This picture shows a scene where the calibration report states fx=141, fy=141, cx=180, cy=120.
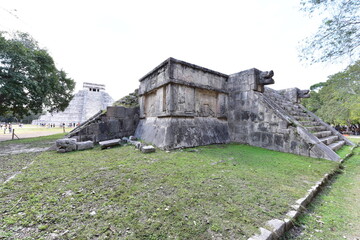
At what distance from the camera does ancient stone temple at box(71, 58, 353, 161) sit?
199 inches

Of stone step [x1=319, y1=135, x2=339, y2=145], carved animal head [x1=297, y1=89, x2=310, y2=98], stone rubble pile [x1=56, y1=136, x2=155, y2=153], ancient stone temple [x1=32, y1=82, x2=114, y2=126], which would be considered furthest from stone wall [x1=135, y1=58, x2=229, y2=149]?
ancient stone temple [x1=32, y1=82, x2=114, y2=126]

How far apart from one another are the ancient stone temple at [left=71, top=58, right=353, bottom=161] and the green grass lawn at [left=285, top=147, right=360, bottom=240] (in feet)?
6.88

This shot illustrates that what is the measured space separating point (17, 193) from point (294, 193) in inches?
164

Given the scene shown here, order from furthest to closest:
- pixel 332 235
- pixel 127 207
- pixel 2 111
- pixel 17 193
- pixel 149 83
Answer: pixel 2 111 → pixel 149 83 → pixel 17 193 → pixel 127 207 → pixel 332 235

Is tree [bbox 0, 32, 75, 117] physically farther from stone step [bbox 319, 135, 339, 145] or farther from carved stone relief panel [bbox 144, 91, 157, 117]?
stone step [bbox 319, 135, 339, 145]

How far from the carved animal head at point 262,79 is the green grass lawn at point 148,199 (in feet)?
12.4

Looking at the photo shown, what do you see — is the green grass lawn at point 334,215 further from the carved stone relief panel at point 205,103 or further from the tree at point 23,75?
the tree at point 23,75

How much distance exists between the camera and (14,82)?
825cm

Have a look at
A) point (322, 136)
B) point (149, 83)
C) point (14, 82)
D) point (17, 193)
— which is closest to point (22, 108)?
point (14, 82)

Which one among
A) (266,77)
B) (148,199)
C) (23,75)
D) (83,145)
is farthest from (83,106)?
(148,199)

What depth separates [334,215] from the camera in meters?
1.83

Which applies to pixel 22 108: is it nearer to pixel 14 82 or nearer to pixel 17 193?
pixel 14 82

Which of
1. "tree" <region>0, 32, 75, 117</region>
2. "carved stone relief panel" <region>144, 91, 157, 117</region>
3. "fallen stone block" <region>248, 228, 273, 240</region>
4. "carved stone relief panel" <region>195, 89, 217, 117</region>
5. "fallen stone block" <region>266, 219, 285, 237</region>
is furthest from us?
"tree" <region>0, 32, 75, 117</region>

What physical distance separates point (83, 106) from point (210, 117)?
4332 cm
